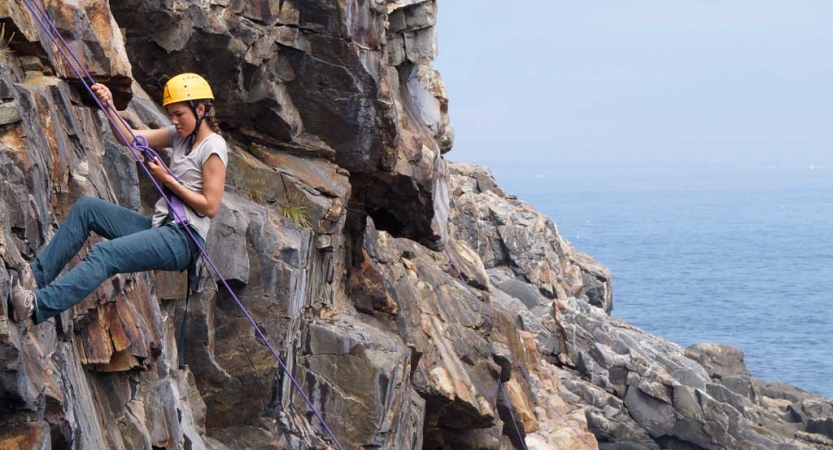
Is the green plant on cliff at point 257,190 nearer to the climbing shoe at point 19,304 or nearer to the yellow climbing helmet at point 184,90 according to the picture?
the yellow climbing helmet at point 184,90

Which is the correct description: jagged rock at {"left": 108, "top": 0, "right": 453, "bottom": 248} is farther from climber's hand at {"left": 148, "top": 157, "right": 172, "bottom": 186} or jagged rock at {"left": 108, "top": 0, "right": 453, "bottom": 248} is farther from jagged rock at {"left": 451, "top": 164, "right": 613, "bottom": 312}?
jagged rock at {"left": 451, "top": 164, "right": 613, "bottom": 312}

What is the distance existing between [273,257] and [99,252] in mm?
7196

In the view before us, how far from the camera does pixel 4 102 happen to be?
39.7 ft

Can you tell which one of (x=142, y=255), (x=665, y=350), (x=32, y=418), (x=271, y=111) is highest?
(x=271, y=111)

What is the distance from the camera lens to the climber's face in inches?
515

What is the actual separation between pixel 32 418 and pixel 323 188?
10864 mm

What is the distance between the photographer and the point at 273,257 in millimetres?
19031

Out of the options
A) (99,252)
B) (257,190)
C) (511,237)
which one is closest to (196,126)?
(99,252)

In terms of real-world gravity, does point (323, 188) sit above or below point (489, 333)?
above

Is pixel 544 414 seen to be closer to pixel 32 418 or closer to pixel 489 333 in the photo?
pixel 489 333

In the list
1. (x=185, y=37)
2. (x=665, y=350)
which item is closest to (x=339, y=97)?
(x=185, y=37)

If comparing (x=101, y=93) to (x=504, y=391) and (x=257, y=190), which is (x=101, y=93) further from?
(x=504, y=391)

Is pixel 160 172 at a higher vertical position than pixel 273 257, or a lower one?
higher

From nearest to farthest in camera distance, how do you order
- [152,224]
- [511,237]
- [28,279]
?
[28,279] < [152,224] < [511,237]
